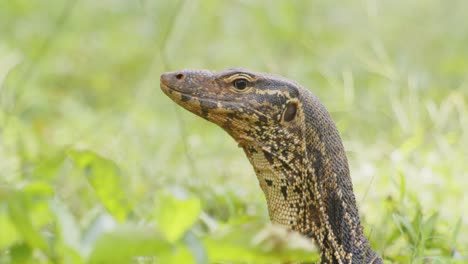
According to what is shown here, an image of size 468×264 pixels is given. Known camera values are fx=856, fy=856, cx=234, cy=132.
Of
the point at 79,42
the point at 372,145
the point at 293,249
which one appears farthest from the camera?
the point at 79,42

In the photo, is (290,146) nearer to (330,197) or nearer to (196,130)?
(330,197)

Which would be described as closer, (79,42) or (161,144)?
(161,144)

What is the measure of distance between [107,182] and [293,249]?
3.28ft

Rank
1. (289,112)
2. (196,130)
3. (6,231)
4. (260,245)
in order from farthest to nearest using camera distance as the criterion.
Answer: (196,130)
(289,112)
(6,231)
(260,245)

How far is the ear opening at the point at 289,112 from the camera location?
12.6 ft

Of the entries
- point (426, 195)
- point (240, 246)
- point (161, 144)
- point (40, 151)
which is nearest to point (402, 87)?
point (426, 195)

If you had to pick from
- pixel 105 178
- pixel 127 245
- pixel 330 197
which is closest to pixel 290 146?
pixel 330 197

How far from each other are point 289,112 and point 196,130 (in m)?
4.24

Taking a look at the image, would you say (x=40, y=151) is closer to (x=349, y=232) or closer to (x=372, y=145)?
(x=372, y=145)

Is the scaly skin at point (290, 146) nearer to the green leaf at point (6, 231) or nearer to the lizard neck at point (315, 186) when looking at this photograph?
the lizard neck at point (315, 186)

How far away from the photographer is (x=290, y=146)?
380 centimetres

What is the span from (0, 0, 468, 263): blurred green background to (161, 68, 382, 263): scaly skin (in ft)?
1.22

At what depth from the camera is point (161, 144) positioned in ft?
24.1

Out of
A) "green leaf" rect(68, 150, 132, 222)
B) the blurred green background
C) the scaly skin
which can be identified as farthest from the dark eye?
"green leaf" rect(68, 150, 132, 222)
